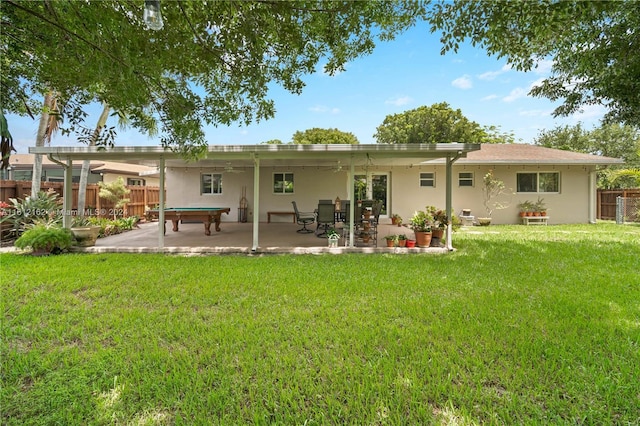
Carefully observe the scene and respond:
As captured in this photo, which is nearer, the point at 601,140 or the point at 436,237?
the point at 436,237

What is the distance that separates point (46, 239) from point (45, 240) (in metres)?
0.03

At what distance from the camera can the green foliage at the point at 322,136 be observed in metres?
33.2

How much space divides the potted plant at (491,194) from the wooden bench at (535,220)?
3.12 ft

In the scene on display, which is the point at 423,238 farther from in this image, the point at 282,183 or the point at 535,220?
the point at 535,220

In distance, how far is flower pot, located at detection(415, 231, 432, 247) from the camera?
328 inches

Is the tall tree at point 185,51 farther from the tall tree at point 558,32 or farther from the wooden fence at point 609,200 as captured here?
the wooden fence at point 609,200

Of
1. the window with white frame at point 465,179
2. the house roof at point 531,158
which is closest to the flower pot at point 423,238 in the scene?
the house roof at point 531,158

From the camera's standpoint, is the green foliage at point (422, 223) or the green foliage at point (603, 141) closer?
the green foliage at point (422, 223)

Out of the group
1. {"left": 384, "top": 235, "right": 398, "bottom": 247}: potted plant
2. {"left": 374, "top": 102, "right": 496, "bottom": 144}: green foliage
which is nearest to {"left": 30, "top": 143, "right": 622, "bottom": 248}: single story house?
{"left": 384, "top": 235, "right": 398, "bottom": 247}: potted plant

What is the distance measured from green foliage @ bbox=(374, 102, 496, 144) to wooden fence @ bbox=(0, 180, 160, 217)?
21.4m

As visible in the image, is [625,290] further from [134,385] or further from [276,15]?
[134,385]

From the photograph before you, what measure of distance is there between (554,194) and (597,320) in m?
12.6

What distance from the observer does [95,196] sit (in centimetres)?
1346

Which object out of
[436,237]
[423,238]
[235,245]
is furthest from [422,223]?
[235,245]
